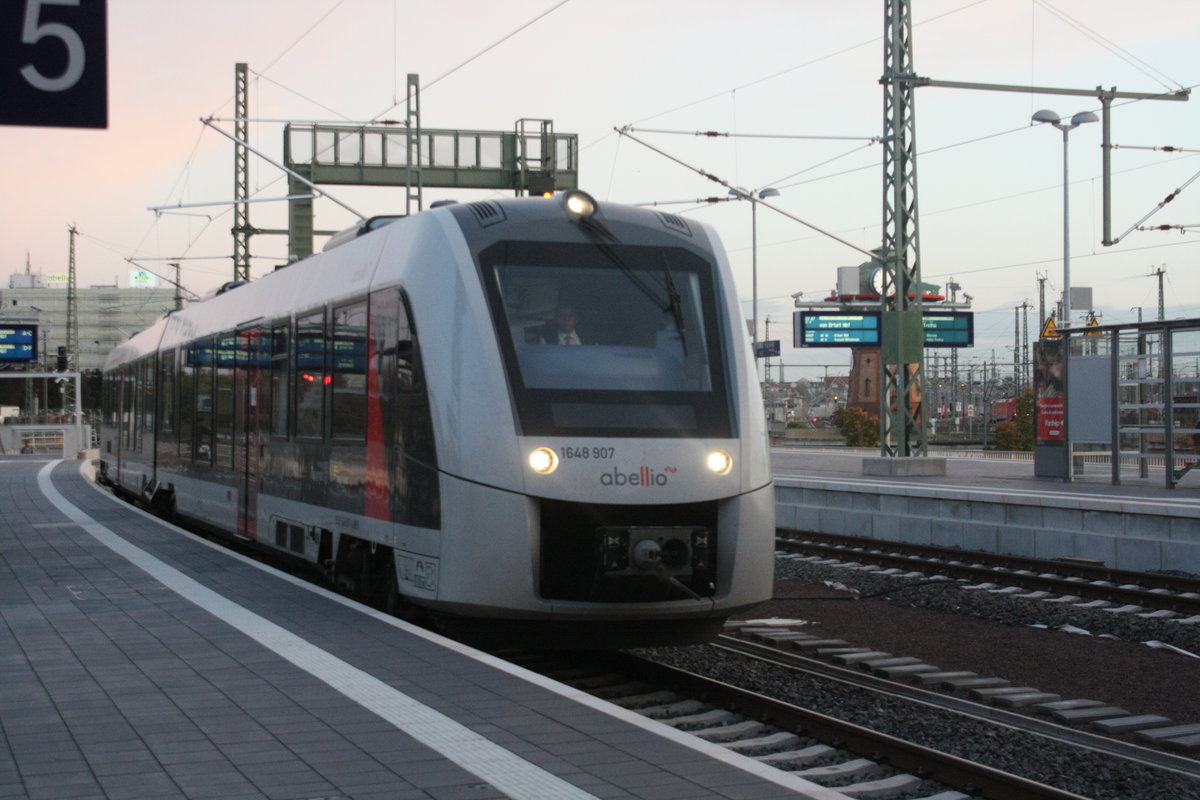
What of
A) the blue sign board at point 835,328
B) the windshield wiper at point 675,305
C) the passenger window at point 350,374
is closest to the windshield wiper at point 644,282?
the windshield wiper at point 675,305

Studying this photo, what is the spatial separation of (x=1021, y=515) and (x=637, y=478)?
10920 mm

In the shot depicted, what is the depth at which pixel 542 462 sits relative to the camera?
8.52 m

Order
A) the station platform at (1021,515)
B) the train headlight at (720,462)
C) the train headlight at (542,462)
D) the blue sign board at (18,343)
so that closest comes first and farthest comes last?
1. the train headlight at (542,462)
2. the train headlight at (720,462)
3. the station platform at (1021,515)
4. the blue sign board at (18,343)

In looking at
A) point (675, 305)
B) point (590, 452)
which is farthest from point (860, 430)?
point (590, 452)

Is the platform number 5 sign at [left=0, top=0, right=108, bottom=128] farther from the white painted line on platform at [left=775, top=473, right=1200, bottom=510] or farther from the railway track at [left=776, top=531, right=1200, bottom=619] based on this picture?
the white painted line on platform at [left=775, top=473, right=1200, bottom=510]

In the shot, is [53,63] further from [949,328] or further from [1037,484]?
[949,328]

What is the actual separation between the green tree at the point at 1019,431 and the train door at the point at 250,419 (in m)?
52.3

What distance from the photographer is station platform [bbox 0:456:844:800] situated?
5258 millimetres

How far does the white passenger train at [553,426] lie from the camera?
8547 mm

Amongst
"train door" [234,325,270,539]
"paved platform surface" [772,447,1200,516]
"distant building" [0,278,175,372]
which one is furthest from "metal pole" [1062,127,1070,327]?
"distant building" [0,278,175,372]

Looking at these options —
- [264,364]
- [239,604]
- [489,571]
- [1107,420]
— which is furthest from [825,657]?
[1107,420]

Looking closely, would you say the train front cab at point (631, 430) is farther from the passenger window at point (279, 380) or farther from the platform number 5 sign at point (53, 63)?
the passenger window at point (279, 380)

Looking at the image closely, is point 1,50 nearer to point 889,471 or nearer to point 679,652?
point 679,652

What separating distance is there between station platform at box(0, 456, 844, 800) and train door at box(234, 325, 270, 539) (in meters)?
3.10
